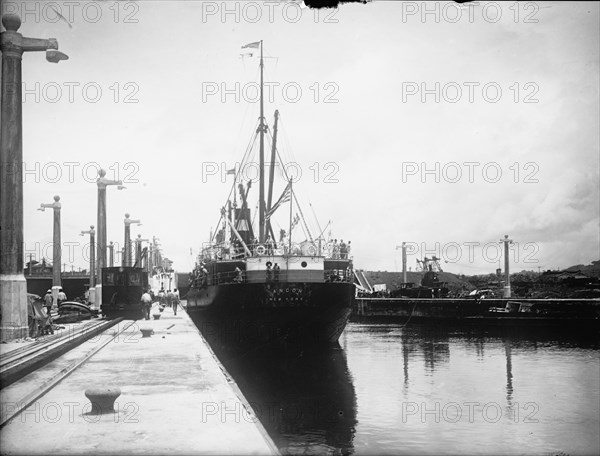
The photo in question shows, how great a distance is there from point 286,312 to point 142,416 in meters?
19.0

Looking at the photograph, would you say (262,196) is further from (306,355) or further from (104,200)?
(306,355)

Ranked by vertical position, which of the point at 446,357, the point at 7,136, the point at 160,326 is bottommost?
the point at 446,357

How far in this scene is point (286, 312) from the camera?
27750 mm

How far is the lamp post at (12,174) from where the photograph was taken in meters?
15.4

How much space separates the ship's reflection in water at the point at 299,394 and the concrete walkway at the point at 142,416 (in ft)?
8.74

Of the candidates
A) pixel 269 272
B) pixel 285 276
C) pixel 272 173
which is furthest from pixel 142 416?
pixel 272 173

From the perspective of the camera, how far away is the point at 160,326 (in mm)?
28234

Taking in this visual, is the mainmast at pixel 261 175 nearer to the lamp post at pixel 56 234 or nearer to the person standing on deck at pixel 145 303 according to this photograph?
the person standing on deck at pixel 145 303


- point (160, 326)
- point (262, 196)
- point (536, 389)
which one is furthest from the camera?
point (262, 196)

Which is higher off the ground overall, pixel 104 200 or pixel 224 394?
pixel 104 200

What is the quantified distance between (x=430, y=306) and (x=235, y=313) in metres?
31.7

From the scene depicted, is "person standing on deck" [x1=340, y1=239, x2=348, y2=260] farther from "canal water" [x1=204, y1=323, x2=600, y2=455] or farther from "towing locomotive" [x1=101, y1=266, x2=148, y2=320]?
"towing locomotive" [x1=101, y1=266, x2=148, y2=320]

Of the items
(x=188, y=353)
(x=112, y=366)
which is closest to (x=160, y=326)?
(x=188, y=353)

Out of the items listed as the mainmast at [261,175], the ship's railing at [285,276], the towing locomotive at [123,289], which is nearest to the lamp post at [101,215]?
the towing locomotive at [123,289]
